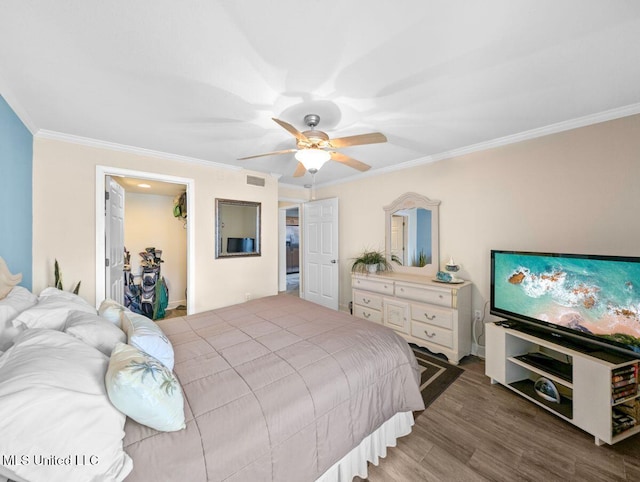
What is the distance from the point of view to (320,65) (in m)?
1.45

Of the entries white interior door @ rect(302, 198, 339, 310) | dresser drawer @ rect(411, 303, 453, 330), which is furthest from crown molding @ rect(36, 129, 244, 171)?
dresser drawer @ rect(411, 303, 453, 330)

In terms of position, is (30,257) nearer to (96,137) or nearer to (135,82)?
(96,137)

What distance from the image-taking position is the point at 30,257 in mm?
2287

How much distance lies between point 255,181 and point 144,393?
3.28 m

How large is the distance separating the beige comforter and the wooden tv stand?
106cm

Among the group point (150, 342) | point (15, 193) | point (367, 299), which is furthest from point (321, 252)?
point (15, 193)

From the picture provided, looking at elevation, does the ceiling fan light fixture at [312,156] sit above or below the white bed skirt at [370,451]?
above

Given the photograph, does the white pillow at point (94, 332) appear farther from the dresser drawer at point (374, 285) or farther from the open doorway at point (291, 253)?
the open doorway at point (291, 253)

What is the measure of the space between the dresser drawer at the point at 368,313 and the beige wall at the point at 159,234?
11.0 ft

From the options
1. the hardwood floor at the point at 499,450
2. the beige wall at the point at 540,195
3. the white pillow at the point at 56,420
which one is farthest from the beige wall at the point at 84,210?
the hardwood floor at the point at 499,450

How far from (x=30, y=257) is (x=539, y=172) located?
490cm

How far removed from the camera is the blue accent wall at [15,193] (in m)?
1.76

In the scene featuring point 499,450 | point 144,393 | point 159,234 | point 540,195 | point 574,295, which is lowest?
point 499,450

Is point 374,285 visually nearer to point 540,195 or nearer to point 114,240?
point 540,195
